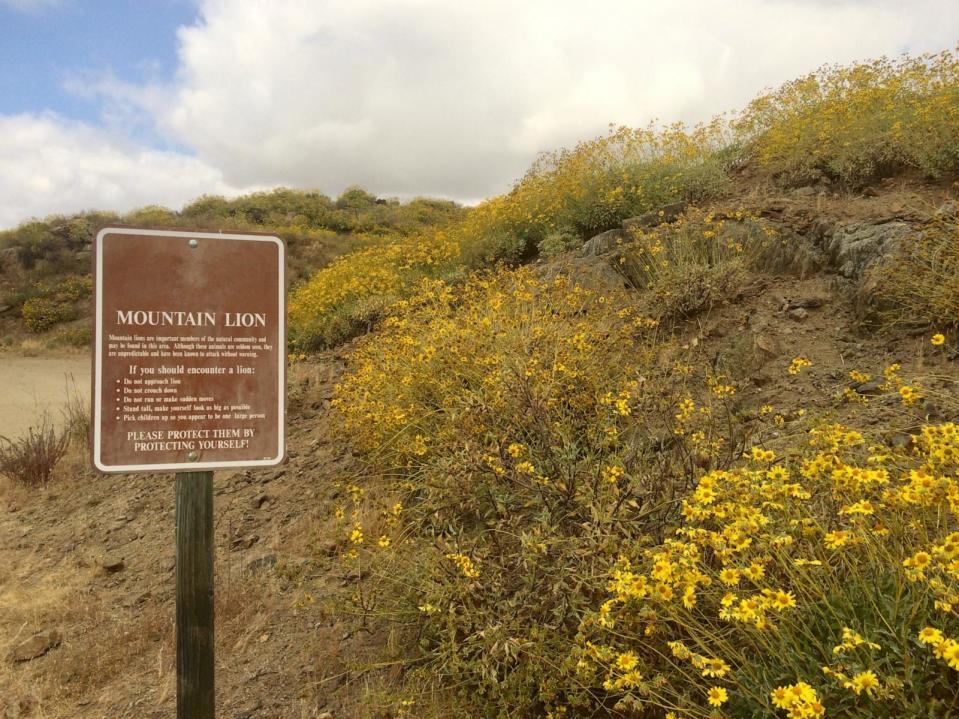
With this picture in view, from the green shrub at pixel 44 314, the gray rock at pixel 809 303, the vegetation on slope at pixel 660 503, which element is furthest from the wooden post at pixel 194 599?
the green shrub at pixel 44 314

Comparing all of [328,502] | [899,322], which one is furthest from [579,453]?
[899,322]

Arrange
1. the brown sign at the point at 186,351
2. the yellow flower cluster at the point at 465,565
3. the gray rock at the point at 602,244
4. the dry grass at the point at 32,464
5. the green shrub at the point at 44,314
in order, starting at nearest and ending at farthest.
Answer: the brown sign at the point at 186,351, the yellow flower cluster at the point at 465,565, the dry grass at the point at 32,464, the gray rock at the point at 602,244, the green shrub at the point at 44,314

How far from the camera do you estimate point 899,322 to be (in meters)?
4.65

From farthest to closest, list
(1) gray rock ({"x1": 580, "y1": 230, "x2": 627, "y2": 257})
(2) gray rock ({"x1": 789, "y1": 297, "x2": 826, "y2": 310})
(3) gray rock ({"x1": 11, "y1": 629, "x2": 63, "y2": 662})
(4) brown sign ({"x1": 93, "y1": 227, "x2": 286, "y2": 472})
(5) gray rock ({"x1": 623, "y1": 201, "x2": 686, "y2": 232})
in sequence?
(5) gray rock ({"x1": 623, "y1": 201, "x2": 686, "y2": 232}), (1) gray rock ({"x1": 580, "y1": 230, "x2": 627, "y2": 257}), (2) gray rock ({"x1": 789, "y1": 297, "x2": 826, "y2": 310}), (3) gray rock ({"x1": 11, "y1": 629, "x2": 63, "y2": 662}), (4) brown sign ({"x1": 93, "y1": 227, "x2": 286, "y2": 472})

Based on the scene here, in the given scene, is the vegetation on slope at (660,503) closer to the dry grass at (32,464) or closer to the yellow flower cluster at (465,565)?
the yellow flower cluster at (465,565)

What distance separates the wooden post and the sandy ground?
24.5 ft

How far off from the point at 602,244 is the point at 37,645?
5.86 meters

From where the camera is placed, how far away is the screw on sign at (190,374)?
223cm

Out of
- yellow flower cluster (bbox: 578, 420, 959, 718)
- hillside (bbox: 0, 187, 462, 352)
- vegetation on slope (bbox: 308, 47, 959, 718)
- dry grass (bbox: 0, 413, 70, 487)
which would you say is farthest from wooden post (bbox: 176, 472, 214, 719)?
hillside (bbox: 0, 187, 462, 352)

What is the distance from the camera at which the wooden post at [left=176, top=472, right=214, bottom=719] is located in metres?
2.30

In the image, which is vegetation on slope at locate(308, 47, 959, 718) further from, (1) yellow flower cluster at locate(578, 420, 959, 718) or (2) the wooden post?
(2) the wooden post

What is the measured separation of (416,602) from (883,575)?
187 centimetres

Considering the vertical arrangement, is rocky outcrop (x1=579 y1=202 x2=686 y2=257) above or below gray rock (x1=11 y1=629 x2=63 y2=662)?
above

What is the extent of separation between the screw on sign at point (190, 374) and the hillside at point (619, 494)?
2.45 feet
